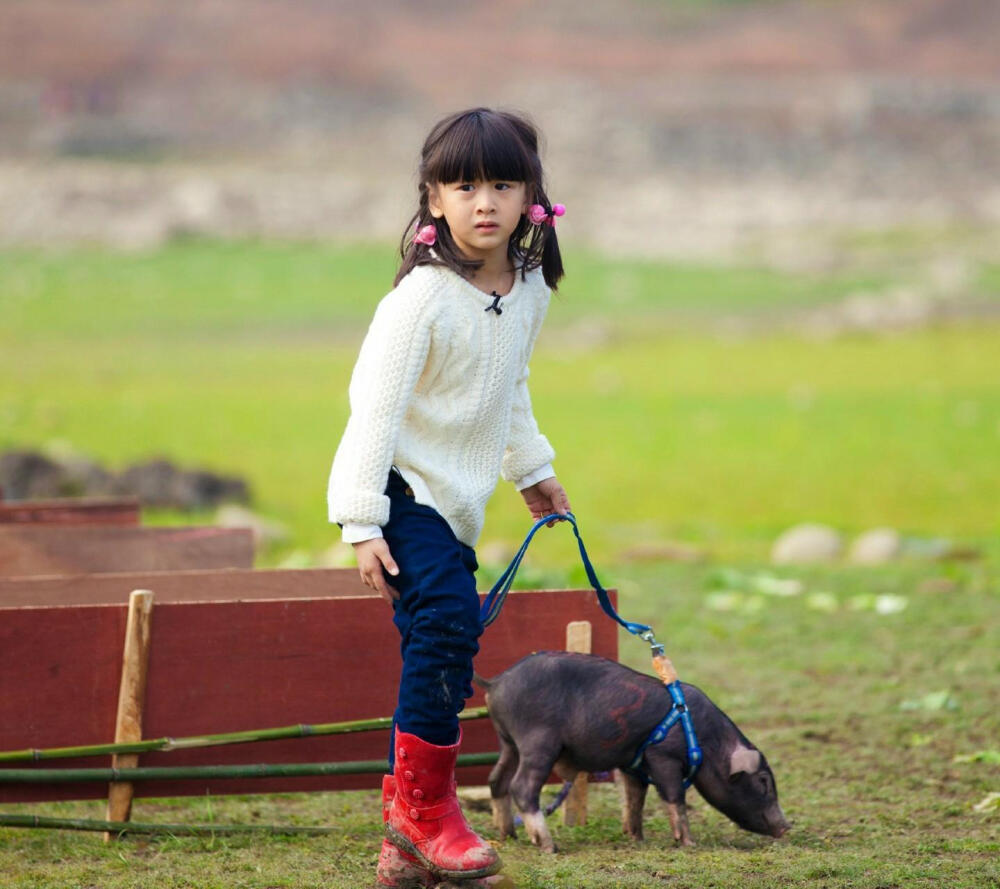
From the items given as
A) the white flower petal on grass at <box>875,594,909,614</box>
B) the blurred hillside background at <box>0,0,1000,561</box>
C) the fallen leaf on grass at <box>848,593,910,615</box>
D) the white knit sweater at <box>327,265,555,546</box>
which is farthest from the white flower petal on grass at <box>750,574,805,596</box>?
the white knit sweater at <box>327,265,555,546</box>

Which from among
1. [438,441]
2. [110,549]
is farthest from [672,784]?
[110,549]

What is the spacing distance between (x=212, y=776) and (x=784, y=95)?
115 feet

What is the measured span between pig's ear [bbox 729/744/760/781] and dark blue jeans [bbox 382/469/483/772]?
72 cm

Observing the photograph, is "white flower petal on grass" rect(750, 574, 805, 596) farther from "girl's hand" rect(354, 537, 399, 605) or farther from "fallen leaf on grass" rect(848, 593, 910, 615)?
"girl's hand" rect(354, 537, 399, 605)

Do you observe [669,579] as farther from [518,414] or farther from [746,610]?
[518,414]

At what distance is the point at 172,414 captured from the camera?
1525 cm

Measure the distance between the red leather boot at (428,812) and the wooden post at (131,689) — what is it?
33.3 inches

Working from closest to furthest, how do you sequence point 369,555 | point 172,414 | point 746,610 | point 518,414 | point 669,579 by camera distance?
1. point 369,555
2. point 518,414
3. point 746,610
4. point 669,579
5. point 172,414

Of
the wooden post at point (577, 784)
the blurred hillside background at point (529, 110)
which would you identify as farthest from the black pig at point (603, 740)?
the blurred hillside background at point (529, 110)

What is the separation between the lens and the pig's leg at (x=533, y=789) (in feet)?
11.4

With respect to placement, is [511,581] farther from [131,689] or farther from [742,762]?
[131,689]

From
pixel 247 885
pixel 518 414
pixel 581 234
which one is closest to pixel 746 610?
pixel 518 414

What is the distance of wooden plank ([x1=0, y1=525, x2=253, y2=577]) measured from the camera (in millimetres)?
5145

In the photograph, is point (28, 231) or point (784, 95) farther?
point (784, 95)
